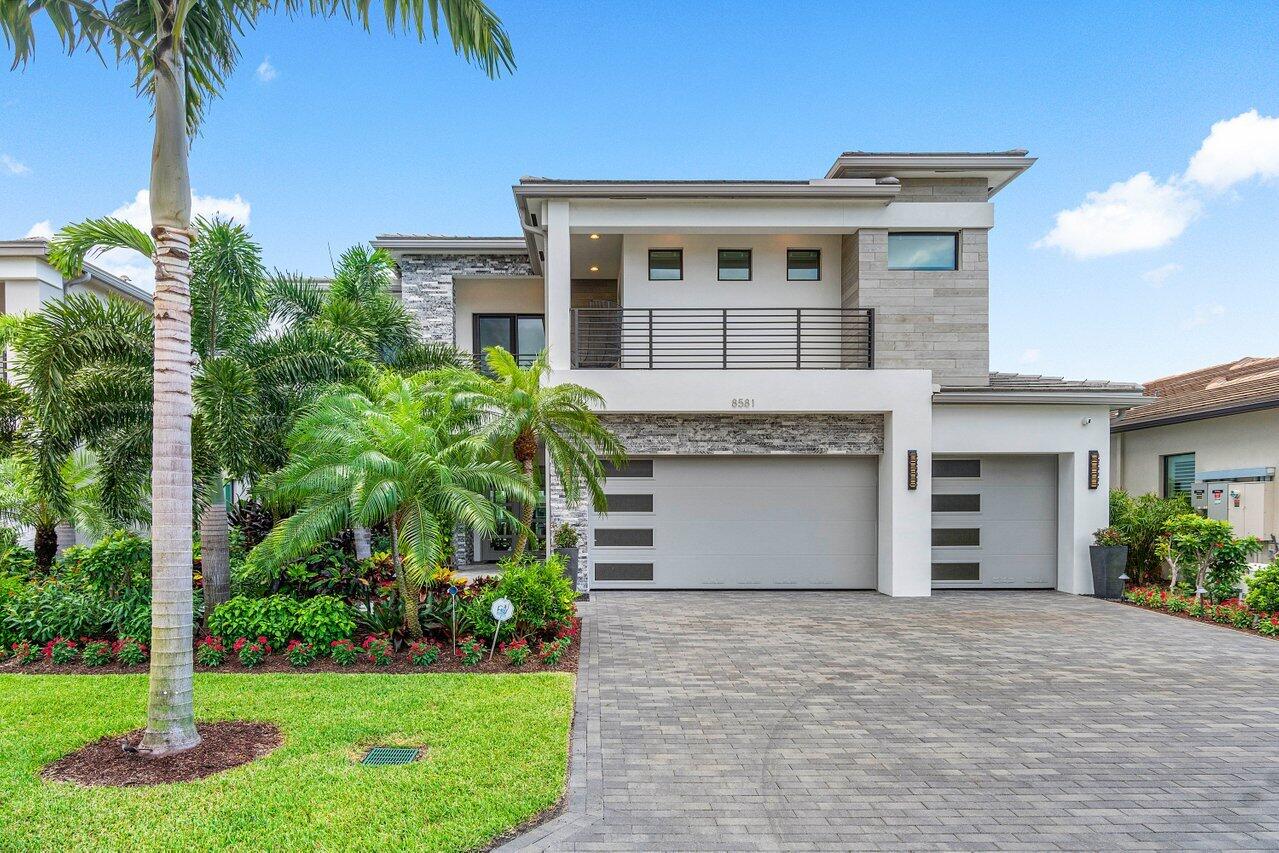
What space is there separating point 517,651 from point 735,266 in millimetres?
9271

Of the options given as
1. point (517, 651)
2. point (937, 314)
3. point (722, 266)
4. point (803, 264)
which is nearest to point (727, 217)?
point (722, 266)

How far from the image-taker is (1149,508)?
13.6 metres

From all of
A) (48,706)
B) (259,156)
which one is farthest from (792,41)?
(48,706)

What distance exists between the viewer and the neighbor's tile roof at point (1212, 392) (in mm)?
14867

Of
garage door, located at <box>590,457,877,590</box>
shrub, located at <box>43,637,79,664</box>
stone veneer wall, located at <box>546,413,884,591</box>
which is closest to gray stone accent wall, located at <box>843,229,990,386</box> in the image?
stone veneer wall, located at <box>546,413,884,591</box>

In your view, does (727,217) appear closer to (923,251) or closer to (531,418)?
(923,251)

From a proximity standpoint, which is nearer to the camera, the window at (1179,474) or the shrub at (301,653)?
the shrub at (301,653)

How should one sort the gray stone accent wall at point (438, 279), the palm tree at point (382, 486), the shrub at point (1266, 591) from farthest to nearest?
the gray stone accent wall at point (438, 279) → the shrub at point (1266, 591) → the palm tree at point (382, 486)

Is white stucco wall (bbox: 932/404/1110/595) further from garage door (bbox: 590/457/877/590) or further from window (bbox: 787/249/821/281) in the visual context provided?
window (bbox: 787/249/821/281)

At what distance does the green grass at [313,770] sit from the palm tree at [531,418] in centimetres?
345

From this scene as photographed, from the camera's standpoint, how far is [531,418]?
1027cm

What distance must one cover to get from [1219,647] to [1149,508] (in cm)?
507

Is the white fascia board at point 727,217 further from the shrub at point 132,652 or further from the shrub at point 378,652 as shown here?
the shrub at point 132,652

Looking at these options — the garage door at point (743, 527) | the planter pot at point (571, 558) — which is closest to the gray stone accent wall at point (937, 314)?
the garage door at point (743, 527)
